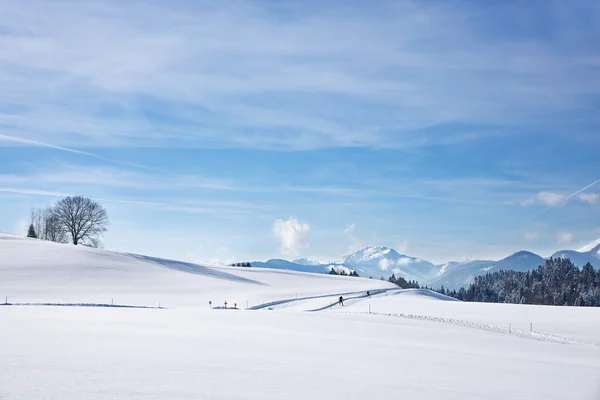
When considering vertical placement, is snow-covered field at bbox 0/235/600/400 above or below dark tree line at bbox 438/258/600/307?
below

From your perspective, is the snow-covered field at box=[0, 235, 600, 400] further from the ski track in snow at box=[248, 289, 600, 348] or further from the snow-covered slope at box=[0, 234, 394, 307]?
the snow-covered slope at box=[0, 234, 394, 307]

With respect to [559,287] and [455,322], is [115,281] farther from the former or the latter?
[559,287]

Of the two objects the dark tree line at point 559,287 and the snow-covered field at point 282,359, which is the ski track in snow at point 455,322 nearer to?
the snow-covered field at point 282,359

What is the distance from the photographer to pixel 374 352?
64.5 feet

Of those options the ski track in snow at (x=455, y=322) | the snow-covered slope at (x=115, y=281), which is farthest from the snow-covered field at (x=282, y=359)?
the snow-covered slope at (x=115, y=281)

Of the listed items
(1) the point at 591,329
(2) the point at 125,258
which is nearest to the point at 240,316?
(1) the point at 591,329

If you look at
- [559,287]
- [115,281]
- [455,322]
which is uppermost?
[559,287]

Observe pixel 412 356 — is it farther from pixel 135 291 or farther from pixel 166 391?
pixel 135 291

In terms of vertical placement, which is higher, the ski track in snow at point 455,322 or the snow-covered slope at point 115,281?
the snow-covered slope at point 115,281

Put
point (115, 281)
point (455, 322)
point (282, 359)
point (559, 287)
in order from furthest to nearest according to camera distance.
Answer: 1. point (559, 287)
2. point (115, 281)
3. point (455, 322)
4. point (282, 359)

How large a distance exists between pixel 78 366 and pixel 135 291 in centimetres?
4877

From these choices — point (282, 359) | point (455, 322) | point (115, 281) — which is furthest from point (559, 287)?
point (282, 359)

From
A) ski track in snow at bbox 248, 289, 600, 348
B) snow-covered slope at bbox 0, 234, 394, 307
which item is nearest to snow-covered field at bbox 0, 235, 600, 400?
ski track in snow at bbox 248, 289, 600, 348

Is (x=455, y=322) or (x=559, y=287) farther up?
(x=559, y=287)
